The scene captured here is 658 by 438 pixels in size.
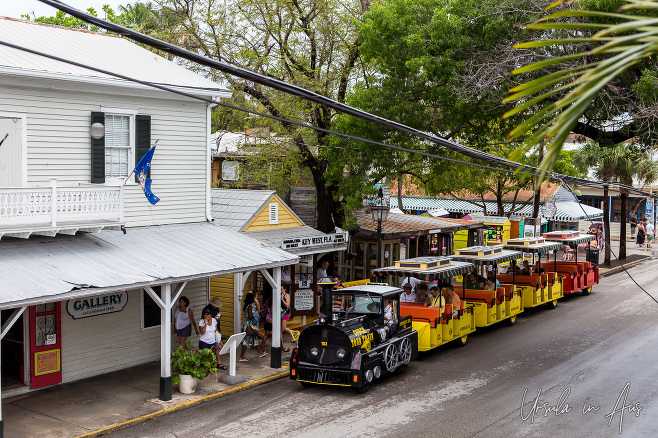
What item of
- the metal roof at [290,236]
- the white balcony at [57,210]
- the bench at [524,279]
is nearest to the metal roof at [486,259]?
the bench at [524,279]

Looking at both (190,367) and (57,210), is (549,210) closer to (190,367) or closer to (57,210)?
(190,367)

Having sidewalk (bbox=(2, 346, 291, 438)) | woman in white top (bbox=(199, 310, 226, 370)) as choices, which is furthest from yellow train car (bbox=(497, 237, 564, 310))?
woman in white top (bbox=(199, 310, 226, 370))

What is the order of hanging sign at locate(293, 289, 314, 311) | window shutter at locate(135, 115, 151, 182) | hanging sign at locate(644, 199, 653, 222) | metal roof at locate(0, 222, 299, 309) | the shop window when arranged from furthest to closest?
hanging sign at locate(644, 199, 653, 222), hanging sign at locate(293, 289, 314, 311), the shop window, window shutter at locate(135, 115, 151, 182), metal roof at locate(0, 222, 299, 309)

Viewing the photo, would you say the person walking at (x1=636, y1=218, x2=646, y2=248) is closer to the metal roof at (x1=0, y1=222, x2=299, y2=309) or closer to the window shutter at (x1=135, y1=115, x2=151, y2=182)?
the metal roof at (x1=0, y1=222, x2=299, y2=309)

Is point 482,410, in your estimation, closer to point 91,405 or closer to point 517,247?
point 91,405

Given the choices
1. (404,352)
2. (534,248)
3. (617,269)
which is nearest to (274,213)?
(404,352)

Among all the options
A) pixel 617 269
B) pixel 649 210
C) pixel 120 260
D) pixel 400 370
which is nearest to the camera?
pixel 120 260

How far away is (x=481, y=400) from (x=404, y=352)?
2.40 metres

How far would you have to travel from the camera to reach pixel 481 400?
43.5ft

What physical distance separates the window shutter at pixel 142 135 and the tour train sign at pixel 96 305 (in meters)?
3.20

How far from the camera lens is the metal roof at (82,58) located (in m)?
13.9

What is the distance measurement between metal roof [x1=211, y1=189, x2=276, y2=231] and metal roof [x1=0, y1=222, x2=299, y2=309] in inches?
66.9

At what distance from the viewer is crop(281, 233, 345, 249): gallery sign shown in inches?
721

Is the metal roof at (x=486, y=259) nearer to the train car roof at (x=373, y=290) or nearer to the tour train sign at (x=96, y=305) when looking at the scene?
the train car roof at (x=373, y=290)
